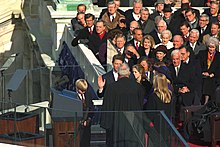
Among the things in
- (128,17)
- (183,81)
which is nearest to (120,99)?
(183,81)

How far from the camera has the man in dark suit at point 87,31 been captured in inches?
679

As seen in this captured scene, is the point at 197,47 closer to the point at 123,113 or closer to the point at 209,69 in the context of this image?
the point at 209,69

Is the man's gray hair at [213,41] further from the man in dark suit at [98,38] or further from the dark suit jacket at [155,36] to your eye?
the man in dark suit at [98,38]

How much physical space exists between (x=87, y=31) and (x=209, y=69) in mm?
2591

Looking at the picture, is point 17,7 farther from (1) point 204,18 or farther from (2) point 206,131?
(2) point 206,131

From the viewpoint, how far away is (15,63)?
25.7 metres

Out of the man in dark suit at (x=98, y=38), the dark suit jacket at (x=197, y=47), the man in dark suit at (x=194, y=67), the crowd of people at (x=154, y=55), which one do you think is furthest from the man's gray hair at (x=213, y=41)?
the man in dark suit at (x=98, y=38)

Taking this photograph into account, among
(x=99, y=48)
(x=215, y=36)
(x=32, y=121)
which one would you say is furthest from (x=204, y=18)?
(x=32, y=121)

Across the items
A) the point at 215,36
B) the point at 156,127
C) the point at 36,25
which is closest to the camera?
the point at 156,127

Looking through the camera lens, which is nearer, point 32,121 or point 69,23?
point 32,121

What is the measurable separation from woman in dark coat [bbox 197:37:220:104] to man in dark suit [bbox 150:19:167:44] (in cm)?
121

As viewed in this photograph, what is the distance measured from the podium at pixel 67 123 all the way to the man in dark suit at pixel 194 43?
3.01 m

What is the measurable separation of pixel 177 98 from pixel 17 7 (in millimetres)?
12217

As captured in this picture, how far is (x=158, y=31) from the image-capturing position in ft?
55.3
